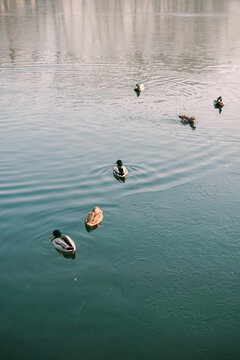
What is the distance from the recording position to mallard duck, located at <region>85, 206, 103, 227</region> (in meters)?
13.3

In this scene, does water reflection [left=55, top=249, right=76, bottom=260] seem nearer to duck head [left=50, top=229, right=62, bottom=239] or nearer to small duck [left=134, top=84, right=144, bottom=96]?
duck head [left=50, top=229, right=62, bottom=239]

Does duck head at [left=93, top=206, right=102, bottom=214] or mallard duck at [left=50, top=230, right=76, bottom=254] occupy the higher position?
duck head at [left=93, top=206, right=102, bottom=214]

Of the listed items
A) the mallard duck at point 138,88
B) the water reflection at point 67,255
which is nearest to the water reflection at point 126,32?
the mallard duck at point 138,88

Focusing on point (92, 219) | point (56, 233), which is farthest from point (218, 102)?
point (56, 233)

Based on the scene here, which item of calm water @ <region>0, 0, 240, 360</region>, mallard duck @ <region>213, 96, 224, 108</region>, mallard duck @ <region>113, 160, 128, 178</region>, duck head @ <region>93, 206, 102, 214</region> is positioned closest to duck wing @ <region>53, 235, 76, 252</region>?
calm water @ <region>0, 0, 240, 360</region>

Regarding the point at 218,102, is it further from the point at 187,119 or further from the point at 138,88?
the point at 138,88

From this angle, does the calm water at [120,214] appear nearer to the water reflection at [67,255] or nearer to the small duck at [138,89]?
the water reflection at [67,255]

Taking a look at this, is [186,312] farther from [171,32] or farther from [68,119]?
[171,32]

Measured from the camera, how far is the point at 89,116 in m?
24.6

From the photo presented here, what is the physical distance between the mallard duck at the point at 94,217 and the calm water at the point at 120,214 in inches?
13.4

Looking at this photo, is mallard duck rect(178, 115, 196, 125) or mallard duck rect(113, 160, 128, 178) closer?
mallard duck rect(113, 160, 128, 178)

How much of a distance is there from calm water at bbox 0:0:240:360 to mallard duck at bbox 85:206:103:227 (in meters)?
0.34

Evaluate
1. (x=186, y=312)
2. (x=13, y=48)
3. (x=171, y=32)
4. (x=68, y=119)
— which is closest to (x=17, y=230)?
(x=186, y=312)

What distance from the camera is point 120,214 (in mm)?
14547
